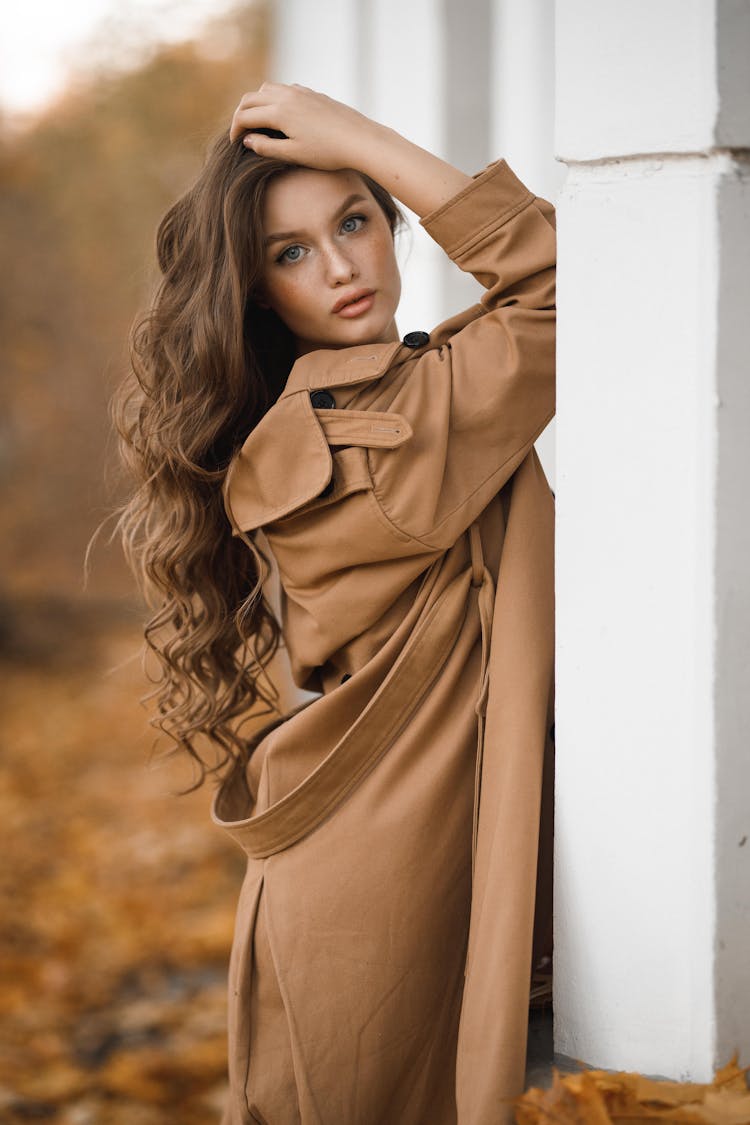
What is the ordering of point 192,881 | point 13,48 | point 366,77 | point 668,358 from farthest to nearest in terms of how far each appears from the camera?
point 13,48 → point 192,881 → point 366,77 → point 668,358

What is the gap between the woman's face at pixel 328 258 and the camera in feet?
6.24

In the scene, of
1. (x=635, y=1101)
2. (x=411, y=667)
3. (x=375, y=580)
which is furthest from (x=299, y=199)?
(x=635, y=1101)

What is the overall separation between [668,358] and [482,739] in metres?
0.60

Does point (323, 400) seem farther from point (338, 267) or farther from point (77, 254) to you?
point (77, 254)

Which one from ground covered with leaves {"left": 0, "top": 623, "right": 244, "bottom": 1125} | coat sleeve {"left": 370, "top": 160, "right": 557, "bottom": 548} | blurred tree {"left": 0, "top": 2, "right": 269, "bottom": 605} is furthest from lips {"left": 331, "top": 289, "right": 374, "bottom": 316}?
blurred tree {"left": 0, "top": 2, "right": 269, "bottom": 605}

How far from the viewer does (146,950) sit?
15.4 feet

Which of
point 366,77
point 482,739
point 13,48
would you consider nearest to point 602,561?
point 482,739

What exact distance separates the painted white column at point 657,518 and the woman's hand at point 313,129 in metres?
0.43

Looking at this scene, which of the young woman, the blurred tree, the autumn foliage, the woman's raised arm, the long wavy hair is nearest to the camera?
the autumn foliage

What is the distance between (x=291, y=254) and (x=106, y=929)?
3.72m

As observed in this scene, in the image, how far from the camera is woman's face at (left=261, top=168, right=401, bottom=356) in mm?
1903

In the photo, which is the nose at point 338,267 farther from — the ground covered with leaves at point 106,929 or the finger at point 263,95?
the ground covered with leaves at point 106,929

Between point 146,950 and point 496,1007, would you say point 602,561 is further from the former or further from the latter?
point 146,950

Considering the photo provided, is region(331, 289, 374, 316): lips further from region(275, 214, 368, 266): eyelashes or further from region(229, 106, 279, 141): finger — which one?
region(229, 106, 279, 141): finger
